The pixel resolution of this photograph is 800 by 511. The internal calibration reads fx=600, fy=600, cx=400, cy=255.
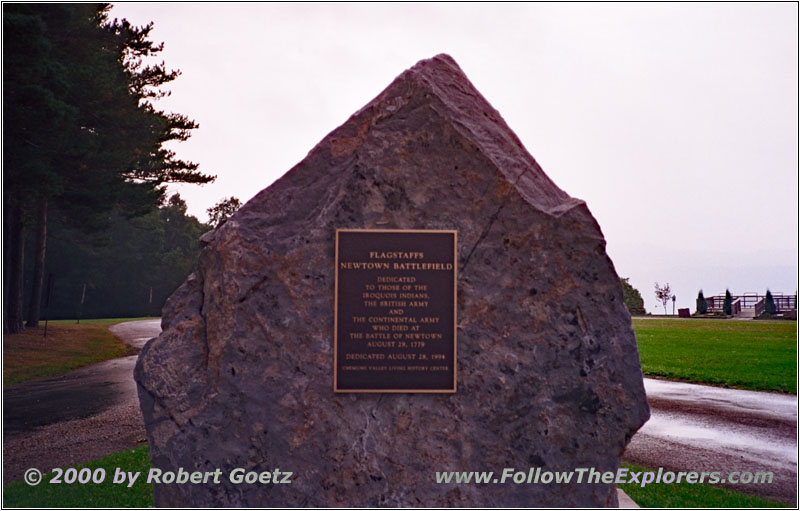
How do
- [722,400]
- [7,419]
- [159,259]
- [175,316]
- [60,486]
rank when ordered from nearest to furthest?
[175,316] → [60,486] → [7,419] → [722,400] → [159,259]

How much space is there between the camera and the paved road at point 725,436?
24.3 feet

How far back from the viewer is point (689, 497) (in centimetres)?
639

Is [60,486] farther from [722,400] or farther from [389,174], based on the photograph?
[722,400]

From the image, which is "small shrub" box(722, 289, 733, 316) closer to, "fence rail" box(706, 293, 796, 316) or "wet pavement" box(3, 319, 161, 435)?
"fence rail" box(706, 293, 796, 316)

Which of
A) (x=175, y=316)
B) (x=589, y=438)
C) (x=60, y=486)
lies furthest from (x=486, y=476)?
(x=60, y=486)

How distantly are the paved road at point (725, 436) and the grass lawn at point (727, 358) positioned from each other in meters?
1.59

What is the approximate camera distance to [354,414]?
490 cm

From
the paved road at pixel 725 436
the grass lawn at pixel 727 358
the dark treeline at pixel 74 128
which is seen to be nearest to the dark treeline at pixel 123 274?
the dark treeline at pixel 74 128

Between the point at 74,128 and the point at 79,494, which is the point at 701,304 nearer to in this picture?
the point at 74,128

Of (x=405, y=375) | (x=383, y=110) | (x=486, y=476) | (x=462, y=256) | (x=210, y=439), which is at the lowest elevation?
(x=486, y=476)

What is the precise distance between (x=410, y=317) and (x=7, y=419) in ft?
29.5

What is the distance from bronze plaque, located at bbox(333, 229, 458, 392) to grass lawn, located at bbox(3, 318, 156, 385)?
13268 mm

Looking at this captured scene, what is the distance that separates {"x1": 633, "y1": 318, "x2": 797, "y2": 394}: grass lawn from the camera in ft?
45.8

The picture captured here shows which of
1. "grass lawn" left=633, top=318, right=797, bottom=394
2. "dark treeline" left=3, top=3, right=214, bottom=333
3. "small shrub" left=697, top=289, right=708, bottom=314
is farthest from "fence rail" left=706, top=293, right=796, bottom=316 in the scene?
"dark treeline" left=3, top=3, right=214, bottom=333
